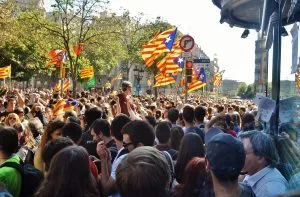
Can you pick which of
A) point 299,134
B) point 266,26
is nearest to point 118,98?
point 266,26

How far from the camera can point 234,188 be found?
2.75 metres

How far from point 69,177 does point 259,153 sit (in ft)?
5.01

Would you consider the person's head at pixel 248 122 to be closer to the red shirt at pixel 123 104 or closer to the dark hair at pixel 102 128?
the red shirt at pixel 123 104

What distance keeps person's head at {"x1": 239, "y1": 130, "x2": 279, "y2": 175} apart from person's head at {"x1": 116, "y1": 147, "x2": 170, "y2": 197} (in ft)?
3.78

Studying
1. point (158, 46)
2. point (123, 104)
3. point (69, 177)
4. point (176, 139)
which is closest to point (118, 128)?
point (176, 139)

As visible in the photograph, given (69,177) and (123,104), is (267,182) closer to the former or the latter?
(69,177)

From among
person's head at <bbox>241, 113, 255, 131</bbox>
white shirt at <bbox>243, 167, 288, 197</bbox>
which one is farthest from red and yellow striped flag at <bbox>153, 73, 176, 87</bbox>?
white shirt at <bbox>243, 167, 288, 197</bbox>

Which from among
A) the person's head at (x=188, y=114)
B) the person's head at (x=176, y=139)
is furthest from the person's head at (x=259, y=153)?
the person's head at (x=188, y=114)

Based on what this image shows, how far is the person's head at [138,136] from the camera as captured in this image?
436cm

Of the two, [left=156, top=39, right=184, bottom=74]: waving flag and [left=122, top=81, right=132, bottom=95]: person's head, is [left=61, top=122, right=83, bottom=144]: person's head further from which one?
[left=156, top=39, right=184, bottom=74]: waving flag

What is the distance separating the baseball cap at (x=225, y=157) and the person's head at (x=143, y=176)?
319 millimetres

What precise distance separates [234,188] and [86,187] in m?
1.08

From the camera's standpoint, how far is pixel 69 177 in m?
3.11

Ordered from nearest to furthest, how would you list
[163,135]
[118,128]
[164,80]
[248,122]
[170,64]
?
[118,128] → [163,135] → [248,122] → [164,80] → [170,64]
